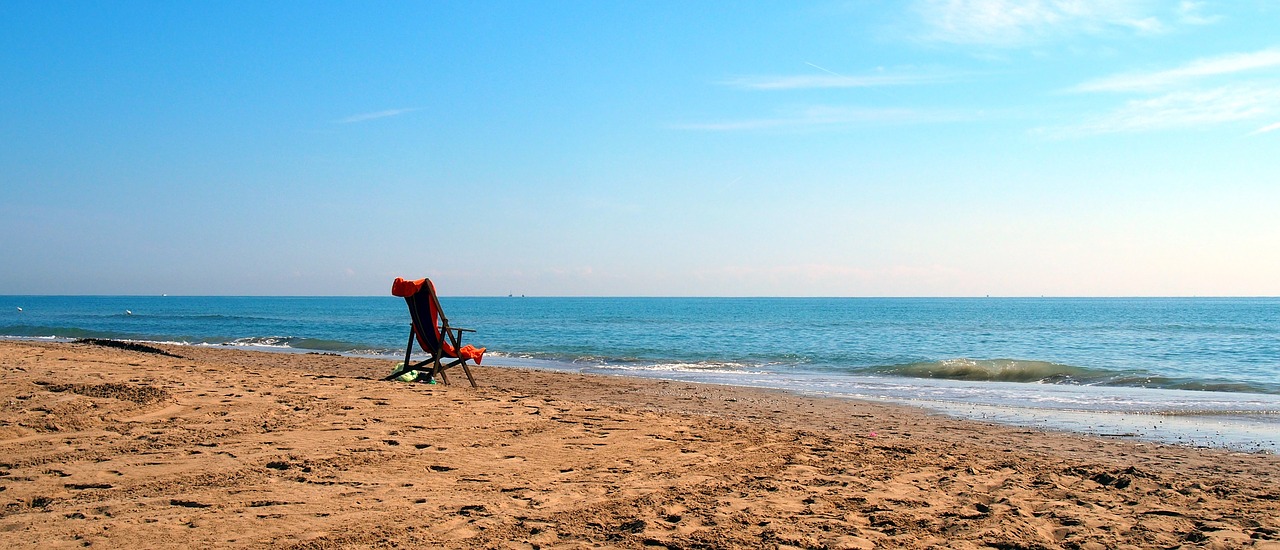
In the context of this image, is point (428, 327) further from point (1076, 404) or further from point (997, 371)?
point (997, 371)

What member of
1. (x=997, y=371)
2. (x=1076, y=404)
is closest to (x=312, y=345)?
(x=997, y=371)

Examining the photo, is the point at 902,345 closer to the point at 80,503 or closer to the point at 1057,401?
the point at 1057,401

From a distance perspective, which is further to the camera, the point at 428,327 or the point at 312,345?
the point at 312,345

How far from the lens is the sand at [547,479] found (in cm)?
412

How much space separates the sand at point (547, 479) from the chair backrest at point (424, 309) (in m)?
2.29

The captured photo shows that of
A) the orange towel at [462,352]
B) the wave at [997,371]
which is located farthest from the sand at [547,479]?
the wave at [997,371]

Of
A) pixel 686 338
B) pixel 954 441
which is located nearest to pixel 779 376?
pixel 954 441

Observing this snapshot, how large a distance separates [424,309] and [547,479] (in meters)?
6.24

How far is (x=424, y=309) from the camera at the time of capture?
1096 cm

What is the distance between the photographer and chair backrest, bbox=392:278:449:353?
35.7ft

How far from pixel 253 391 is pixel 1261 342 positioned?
36.3 metres

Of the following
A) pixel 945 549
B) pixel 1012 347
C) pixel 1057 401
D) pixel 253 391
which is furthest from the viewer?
pixel 1012 347

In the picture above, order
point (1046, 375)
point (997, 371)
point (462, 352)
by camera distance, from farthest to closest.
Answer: point (997, 371) < point (1046, 375) < point (462, 352)

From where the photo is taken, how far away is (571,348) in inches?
1107
